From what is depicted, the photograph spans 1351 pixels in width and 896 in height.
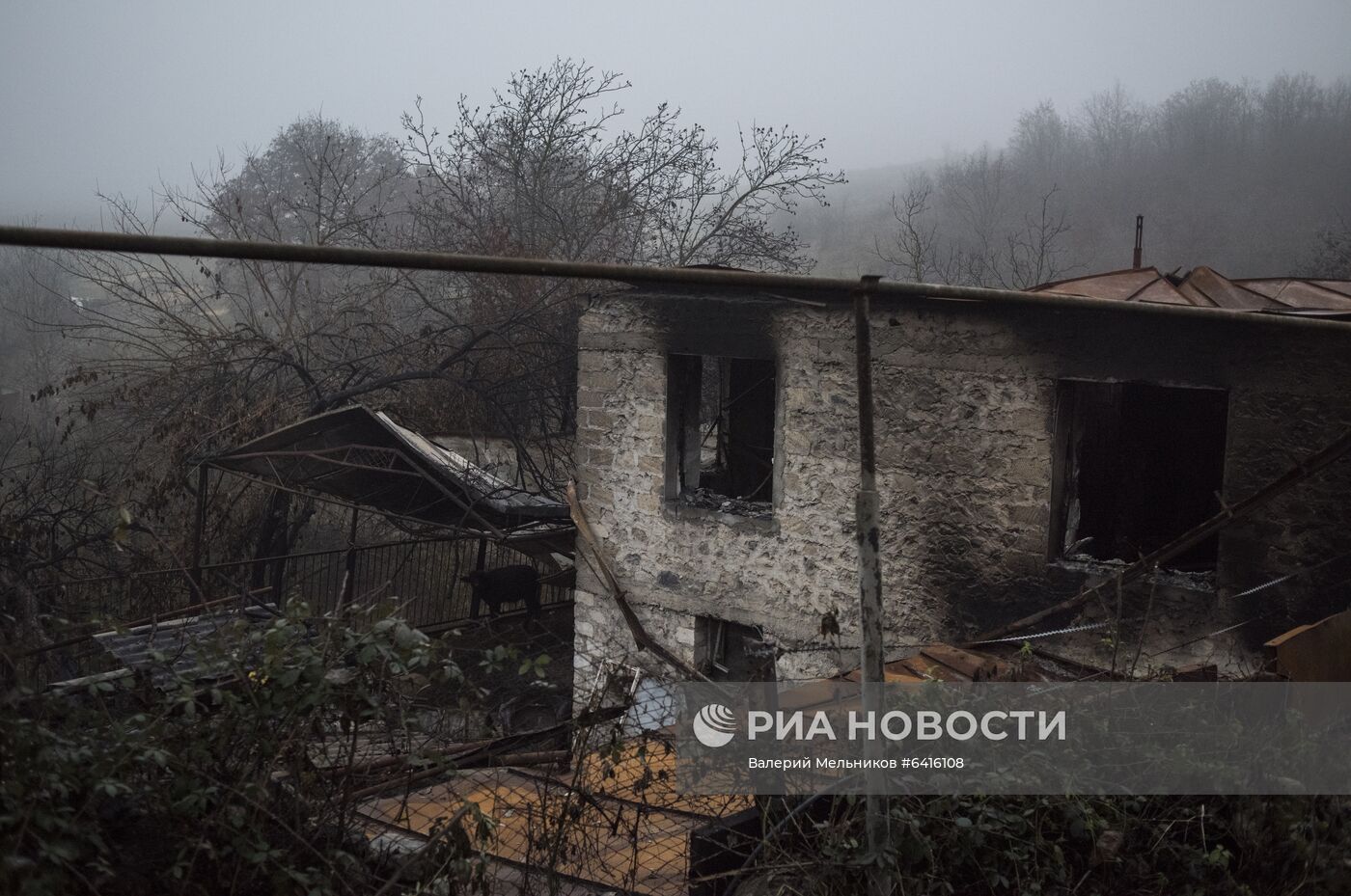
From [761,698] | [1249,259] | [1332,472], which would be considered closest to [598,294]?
[761,698]

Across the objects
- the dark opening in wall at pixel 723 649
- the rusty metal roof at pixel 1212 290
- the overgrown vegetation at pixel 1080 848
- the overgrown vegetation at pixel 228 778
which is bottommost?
the dark opening in wall at pixel 723 649

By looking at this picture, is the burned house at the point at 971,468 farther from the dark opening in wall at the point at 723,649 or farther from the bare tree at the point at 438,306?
the bare tree at the point at 438,306

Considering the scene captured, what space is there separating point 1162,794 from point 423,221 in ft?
48.4

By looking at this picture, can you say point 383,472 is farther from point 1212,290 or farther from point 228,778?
point 1212,290

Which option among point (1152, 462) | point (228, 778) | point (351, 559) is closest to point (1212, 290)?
point (1152, 462)

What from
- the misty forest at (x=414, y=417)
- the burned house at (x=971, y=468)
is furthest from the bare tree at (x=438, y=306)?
the burned house at (x=971, y=468)

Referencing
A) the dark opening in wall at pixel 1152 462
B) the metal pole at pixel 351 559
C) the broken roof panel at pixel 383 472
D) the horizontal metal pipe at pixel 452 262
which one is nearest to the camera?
the horizontal metal pipe at pixel 452 262

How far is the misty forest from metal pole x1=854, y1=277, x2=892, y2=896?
12 centimetres

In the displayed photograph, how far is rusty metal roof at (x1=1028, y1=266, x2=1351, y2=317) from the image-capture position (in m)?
5.55

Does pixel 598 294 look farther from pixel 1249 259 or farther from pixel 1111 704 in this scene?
Answer: pixel 1249 259

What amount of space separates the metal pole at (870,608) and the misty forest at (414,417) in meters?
0.12

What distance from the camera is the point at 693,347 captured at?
719 cm

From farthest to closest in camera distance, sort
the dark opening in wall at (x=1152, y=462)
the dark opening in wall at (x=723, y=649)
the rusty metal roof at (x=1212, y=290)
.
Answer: the dark opening in wall at (x=723, y=649) < the dark opening in wall at (x=1152, y=462) < the rusty metal roof at (x=1212, y=290)

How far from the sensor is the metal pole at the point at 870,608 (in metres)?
2.65
